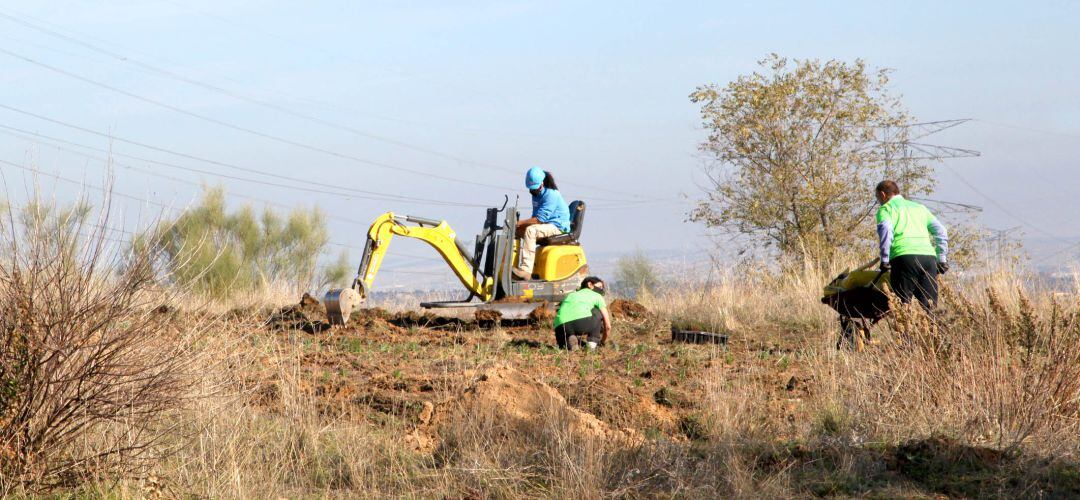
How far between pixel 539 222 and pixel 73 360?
10.9m

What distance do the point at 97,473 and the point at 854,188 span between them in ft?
81.1

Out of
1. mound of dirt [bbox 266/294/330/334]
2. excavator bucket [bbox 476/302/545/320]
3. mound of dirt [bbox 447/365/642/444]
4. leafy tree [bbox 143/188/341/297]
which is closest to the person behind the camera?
mound of dirt [bbox 447/365/642/444]

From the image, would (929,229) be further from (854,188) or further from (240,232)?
(240,232)

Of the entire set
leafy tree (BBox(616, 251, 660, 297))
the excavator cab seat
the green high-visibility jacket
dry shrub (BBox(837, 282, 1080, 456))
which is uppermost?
the green high-visibility jacket

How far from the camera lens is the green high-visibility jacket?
11.6m

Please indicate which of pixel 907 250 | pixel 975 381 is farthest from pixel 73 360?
pixel 907 250

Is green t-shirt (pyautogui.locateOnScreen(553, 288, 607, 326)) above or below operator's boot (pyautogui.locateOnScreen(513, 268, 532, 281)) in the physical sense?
below

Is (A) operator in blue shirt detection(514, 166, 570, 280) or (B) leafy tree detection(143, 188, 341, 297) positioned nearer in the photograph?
(A) operator in blue shirt detection(514, 166, 570, 280)

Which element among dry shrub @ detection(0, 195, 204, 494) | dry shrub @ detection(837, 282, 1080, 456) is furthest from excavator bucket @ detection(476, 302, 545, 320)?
dry shrub @ detection(0, 195, 204, 494)

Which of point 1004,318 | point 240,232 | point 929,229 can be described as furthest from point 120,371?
point 240,232

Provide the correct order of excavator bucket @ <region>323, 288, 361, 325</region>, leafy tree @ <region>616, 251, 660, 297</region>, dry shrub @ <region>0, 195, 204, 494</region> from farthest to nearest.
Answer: leafy tree @ <region>616, 251, 660, 297</region>
excavator bucket @ <region>323, 288, 361, 325</region>
dry shrub @ <region>0, 195, 204, 494</region>

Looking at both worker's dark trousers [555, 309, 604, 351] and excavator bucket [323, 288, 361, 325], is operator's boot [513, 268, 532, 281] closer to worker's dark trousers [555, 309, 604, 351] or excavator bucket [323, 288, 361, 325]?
excavator bucket [323, 288, 361, 325]

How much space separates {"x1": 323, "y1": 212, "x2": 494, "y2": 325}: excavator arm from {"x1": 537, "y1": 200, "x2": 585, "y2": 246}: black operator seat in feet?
3.47

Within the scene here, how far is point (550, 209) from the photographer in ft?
56.3
